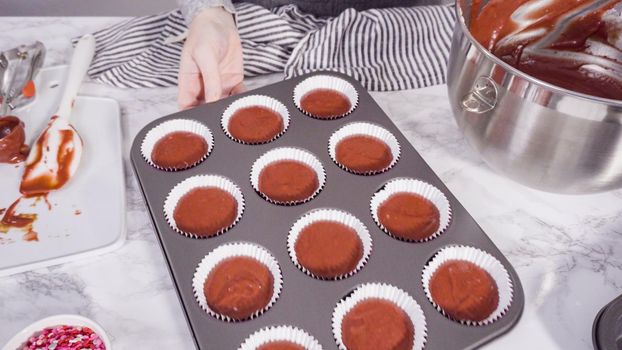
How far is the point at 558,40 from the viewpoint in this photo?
129 cm

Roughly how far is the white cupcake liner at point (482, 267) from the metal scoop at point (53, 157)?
1024mm

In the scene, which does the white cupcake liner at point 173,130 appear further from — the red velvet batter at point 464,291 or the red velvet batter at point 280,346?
the red velvet batter at point 464,291

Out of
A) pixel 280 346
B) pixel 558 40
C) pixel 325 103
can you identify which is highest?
pixel 558 40

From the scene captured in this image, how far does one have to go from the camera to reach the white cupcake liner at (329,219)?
112 centimetres

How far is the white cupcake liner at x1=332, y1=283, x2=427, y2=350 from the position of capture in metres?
1.01

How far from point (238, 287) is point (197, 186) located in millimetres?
323

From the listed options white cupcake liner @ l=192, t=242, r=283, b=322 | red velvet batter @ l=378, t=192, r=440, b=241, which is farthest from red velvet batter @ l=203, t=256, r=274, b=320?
red velvet batter @ l=378, t=192, r=440, b=241

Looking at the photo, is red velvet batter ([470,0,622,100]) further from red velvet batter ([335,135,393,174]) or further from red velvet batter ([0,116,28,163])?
red velvet batter ([0,116,28,163])

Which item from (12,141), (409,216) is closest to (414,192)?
(409,216)

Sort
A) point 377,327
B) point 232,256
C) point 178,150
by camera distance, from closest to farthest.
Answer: point 377,327
point 232,256
point 178,150

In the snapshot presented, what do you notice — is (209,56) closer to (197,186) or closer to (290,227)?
(197,186)

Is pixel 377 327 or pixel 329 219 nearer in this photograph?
pixel 377 327

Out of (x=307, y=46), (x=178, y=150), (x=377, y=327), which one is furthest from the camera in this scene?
(x=307, y=46)

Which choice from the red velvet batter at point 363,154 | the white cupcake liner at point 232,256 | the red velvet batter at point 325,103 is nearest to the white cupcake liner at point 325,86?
the red velvet batter at point 325,103
